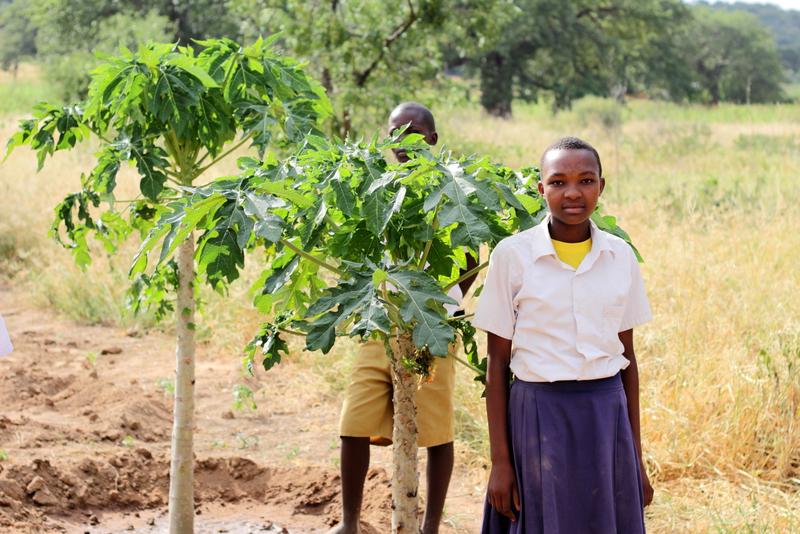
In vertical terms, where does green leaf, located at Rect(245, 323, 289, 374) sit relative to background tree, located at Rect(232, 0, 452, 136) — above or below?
below

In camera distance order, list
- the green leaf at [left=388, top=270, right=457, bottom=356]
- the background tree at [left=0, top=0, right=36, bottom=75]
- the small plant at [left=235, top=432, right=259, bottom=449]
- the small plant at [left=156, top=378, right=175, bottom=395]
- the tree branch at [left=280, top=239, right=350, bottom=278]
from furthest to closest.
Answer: the background tree at [left=0, top=0, right=36, bottom=75]
the small plant at [left=156, top=378, right=175, bottom=395]
the small plant at [left=235, top=432, right=259, bottom=449]
the tree branch at [left=280, top=239, right=350, bottom=278]
the green leaf at [left=388, top=270, right=457, bottom=356]

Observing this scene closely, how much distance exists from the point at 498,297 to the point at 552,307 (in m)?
0.12

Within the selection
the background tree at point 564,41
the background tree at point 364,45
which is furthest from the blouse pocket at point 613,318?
the background tree at point 564,41

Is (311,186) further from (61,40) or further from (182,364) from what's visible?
(61,40)

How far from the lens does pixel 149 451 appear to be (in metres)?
4.39

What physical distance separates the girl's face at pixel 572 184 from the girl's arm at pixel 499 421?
12.9 inches

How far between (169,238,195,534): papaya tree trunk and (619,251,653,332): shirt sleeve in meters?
1.54

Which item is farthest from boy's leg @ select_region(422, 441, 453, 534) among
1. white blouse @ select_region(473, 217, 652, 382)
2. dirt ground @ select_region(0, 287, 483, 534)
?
white blouse @ select_region(473, 217, 652, 382)

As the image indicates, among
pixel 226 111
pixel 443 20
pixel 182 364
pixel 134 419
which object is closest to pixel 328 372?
pixel 134 419

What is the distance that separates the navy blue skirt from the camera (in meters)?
2.26

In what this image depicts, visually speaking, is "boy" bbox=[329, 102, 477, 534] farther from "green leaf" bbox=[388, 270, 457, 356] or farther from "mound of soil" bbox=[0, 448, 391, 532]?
"green leaf" bbox=[388, 270, 457, 356]

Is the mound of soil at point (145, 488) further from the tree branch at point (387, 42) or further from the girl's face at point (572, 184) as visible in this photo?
the tree branch at point (387, 42)

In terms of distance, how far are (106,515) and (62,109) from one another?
5.32 ft

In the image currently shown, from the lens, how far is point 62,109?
3.13 m
